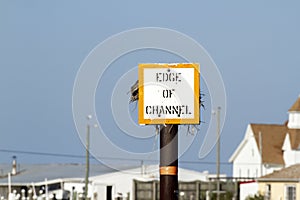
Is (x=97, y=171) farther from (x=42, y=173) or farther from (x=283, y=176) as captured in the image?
(x=283, y=176)

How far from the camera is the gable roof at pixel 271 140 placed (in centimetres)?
8533

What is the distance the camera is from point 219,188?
54.1m

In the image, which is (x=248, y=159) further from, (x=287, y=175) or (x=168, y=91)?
(x=168, y=91)

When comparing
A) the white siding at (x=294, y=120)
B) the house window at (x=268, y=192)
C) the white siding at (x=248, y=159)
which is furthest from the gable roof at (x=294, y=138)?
the house window at (x=268, y=192)

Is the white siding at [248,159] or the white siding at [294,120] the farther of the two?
the white siding at [248,159]

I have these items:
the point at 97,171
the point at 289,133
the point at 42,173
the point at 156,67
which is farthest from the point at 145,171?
the point at 156,67

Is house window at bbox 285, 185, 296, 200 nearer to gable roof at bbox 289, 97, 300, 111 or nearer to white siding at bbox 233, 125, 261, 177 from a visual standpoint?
white siding at bbox 233, 125, 261, 177

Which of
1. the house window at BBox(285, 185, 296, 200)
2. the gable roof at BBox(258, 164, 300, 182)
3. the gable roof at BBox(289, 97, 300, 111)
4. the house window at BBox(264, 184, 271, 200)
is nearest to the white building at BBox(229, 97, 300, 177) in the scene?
the gable roof at BBox(289, 97, 300, 111)

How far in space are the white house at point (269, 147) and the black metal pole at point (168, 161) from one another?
75430 mm

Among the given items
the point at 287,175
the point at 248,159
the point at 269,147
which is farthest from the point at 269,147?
the point at 287,175

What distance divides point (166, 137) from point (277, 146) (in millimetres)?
80325

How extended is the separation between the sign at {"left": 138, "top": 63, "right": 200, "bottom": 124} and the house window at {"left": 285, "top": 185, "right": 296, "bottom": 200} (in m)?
46.3

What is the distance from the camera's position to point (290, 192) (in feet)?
175

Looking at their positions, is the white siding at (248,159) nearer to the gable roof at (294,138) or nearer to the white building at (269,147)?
the white building at (269,147)
